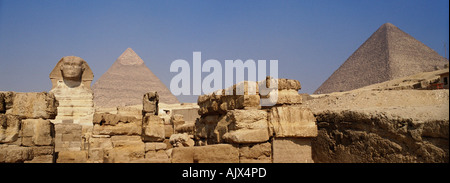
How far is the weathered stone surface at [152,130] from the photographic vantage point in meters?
7.27

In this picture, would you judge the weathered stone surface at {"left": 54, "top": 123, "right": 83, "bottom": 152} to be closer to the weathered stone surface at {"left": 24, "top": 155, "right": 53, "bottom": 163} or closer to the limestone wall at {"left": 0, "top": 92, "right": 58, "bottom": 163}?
the limestone wall at {"left": 0, "top": 92, "right": 58, "bottom": 163}

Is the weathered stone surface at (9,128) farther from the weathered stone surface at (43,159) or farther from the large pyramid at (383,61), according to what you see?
the large pyramid at (383,61)

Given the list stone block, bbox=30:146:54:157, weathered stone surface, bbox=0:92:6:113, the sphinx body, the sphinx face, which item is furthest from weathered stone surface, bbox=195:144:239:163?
the sphinx face

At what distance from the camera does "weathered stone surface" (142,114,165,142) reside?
727 cm

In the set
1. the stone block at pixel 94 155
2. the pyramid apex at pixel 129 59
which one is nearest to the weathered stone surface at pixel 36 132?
the stone block at pixel 94 155

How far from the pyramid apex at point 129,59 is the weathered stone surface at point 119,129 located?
80967 mm

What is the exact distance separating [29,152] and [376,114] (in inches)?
179

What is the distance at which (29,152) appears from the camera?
16.8ft

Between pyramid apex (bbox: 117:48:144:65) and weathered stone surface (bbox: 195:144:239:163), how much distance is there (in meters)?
84.8

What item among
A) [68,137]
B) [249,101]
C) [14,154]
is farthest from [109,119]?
[249,101]

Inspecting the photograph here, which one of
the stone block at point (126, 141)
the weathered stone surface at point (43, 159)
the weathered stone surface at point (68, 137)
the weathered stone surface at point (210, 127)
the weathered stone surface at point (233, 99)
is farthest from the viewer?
the weathered stone surface at point (68, 137)
